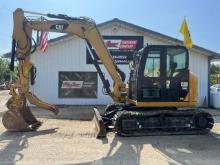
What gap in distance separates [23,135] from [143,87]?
4.11m

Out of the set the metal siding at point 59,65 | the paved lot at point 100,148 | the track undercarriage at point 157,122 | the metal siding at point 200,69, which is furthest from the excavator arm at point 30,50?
the metal siding at point 200,69

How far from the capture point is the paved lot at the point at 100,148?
9.60 m

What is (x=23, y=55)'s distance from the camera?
558 inches

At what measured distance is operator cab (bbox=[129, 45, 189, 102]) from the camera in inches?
532

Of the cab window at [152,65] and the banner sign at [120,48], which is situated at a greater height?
the banner sign at [120,48]

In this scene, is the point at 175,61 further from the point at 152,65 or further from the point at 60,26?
the point at 60,26

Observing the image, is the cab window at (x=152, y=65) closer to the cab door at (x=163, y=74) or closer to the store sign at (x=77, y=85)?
the cab door at (x=163, y=74)

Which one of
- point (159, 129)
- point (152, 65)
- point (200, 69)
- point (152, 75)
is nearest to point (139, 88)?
point (152, 75)

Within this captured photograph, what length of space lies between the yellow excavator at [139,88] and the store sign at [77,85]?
1068cm

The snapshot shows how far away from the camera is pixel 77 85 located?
25.5m

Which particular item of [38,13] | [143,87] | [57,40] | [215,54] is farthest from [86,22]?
[215,54]

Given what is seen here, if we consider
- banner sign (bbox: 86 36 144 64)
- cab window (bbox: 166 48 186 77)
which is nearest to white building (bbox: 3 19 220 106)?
banner sign (bbox: 86 36 144 64)

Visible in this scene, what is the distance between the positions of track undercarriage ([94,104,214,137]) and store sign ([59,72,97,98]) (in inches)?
454

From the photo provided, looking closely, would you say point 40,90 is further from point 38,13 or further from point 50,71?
point 38,13
